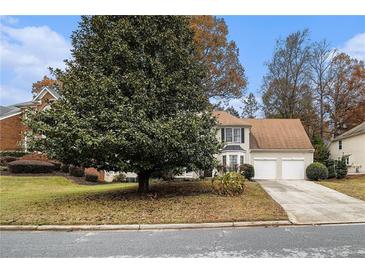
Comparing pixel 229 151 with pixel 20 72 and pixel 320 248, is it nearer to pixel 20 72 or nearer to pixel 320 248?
pixel 20 72

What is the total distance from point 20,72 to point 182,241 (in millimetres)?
7129

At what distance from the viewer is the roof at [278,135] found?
2852cm

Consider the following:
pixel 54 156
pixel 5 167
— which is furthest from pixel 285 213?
pixel 5 167

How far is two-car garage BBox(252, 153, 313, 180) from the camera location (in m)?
27.9

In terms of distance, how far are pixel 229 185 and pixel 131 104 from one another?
15.3 feet

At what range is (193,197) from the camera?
1282 cm

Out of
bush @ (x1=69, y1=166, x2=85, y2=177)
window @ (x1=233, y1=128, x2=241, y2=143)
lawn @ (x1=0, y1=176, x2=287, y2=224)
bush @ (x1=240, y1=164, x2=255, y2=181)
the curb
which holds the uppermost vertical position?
window @ (x1=233, y1=128, x2=241, y2=143)

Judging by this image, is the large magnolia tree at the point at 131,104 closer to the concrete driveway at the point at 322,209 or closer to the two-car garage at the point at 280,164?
the concrete driveway at the point at 322,209

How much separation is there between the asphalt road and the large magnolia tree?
11.5ft

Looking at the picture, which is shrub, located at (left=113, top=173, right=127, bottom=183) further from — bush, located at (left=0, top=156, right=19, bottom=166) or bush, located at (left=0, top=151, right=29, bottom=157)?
bush, located at (left=0, top=151, right=29, bottom=157)

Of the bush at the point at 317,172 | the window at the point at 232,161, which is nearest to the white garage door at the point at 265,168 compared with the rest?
the window at the point at 232,161

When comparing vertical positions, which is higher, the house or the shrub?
the house

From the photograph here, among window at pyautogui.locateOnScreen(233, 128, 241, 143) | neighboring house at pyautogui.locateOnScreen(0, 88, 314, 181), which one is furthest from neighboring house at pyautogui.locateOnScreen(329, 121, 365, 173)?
window at pyautogui.locateOnScreen(233, 128, 241, 143)

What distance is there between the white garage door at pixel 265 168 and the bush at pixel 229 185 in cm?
1458
